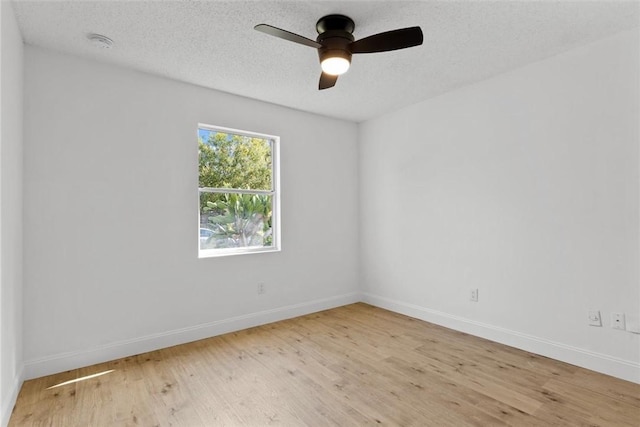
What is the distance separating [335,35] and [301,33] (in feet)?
1.15

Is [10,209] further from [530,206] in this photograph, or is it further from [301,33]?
[530,206]

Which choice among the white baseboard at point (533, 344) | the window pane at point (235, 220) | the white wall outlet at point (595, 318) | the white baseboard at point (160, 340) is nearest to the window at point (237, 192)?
the window pane at point (235, 220)

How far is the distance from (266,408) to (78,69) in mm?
2988

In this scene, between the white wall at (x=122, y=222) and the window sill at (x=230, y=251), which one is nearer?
the white wall at (x=122, y=222)

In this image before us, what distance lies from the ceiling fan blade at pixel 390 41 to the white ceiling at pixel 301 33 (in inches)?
8.8

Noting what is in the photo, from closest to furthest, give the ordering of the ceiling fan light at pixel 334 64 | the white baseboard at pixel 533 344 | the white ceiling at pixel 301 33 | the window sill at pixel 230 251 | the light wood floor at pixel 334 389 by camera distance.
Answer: the light wood floor at pixel 334 389 → the white ceiling at pixel 301 33 → the ceiling fan light at pixel 334 64 → the white baseboard at pixel 533 344 → the window sill at pixel 230 251

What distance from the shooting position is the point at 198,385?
7.68 feet

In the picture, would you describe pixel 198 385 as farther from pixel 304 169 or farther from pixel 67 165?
pixel 304 169

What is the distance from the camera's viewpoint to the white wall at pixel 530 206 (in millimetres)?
2428

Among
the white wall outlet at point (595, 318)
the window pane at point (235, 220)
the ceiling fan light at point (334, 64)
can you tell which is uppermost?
the ceiling fan light at point (334, 64)

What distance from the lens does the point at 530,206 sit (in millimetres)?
2898

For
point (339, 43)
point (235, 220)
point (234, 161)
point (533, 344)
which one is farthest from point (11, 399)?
point (533, 344)

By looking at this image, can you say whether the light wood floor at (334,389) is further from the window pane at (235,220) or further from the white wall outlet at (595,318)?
the window pane at (235,220)

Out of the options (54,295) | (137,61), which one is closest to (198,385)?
(54,295)
